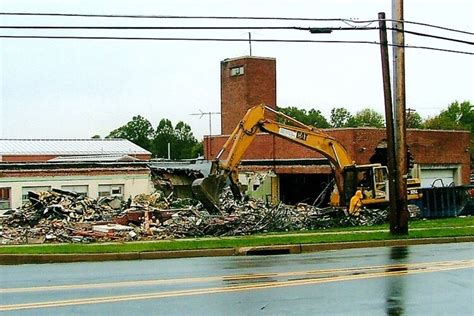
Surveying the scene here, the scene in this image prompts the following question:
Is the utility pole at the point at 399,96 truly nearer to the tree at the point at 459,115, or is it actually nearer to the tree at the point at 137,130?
the tree at the point at 459,115

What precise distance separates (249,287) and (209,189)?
1588 centimetres

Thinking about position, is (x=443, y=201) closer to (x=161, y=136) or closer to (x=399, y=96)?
(x=399, y=96)

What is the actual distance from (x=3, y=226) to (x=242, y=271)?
708 inches

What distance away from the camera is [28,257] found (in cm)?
1833

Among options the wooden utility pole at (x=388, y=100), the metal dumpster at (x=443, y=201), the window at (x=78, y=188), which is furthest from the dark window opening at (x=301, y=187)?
the wooden utility pole at (x=388, y=100)

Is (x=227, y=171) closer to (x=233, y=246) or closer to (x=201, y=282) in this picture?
(x=233, y=246)

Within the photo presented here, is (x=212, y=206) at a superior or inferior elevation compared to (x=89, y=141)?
inferior

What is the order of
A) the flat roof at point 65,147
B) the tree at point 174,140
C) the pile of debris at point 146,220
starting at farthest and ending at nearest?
the tree at point 174,140
the flat roof at point 65,147
the pile of debris at point 146,220

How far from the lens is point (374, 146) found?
138 feet

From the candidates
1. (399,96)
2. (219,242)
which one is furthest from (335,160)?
(219,242)

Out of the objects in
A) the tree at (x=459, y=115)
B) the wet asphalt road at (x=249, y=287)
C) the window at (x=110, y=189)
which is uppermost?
the tree at (x=459, y=115)

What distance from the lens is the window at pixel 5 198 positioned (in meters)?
45.6

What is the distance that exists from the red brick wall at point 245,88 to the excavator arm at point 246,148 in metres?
20.4

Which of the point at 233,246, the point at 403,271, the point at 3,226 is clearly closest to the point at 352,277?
the point at 403,271
